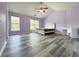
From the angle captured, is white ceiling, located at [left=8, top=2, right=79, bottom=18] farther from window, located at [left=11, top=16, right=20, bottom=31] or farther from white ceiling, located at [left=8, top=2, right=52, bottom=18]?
window, located at [left=11, top=16, right=20, bottom=31]

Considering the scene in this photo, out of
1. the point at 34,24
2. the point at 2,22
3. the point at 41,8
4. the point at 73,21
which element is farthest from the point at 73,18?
the point at 2,22

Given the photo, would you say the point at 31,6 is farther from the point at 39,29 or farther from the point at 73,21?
the point at 73,21

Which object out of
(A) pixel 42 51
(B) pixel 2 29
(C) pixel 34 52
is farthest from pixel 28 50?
(B) pixel 2 29

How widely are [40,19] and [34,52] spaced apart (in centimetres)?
71

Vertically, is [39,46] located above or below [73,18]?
below

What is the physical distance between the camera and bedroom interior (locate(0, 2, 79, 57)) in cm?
245

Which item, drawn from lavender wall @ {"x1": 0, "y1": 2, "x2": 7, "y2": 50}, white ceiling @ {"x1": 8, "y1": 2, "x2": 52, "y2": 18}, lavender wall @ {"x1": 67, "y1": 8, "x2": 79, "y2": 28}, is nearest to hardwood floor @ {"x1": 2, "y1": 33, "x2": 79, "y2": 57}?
lavender wall @ {"x1": 0, "y1": 2, "x2": 7, "y2": 50}

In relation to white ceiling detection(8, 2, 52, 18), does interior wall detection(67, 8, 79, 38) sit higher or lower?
lower

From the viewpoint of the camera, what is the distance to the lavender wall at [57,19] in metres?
2.59

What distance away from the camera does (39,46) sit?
99.7 inches

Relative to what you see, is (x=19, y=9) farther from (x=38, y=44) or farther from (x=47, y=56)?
(x=47, y=56)

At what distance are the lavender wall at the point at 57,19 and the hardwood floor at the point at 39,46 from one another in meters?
0.22

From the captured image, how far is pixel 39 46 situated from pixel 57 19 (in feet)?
2.32

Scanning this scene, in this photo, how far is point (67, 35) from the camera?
2.60 meters
